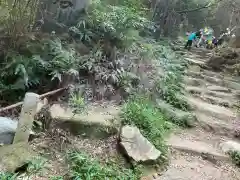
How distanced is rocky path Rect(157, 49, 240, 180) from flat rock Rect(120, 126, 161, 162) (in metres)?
0.34

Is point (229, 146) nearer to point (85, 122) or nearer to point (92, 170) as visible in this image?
point (85, 122)

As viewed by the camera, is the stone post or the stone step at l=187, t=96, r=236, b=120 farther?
the stone step at l=187, t=96, r=236, b=120

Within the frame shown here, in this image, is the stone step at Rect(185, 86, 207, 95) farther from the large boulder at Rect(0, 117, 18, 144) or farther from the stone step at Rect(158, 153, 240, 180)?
the large boulder at Rect(0, 117, 18, 144)

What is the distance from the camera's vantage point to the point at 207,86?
9117mm

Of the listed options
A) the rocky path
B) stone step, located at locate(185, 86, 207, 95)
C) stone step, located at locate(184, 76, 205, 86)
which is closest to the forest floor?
the rocky path

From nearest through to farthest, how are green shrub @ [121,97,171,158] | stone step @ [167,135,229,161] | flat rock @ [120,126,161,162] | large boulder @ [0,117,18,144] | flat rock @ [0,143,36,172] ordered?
flat rock @ [0,143,36,172] → large boulder @ [0,117,18,144] → flat rock @ [120,126,161,162] → green shrub @ [121,97,171,158] → stone step @ [167,135,229,161]

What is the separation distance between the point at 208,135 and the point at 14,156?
4.03 m

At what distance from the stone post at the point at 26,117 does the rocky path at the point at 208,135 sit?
6.58ft

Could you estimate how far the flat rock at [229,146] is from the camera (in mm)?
5803

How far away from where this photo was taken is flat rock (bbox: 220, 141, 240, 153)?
5.80m

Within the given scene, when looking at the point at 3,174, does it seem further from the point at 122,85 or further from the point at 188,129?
the point at 188,129

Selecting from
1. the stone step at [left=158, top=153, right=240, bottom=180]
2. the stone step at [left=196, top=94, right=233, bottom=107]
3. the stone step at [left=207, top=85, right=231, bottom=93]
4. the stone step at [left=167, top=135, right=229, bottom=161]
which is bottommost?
the stone step at [left=158, top=153, right=240, bottom=180]

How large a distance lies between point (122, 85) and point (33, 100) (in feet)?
8.25

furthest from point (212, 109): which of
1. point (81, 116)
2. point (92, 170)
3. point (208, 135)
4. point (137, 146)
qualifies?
point (92, 170)
